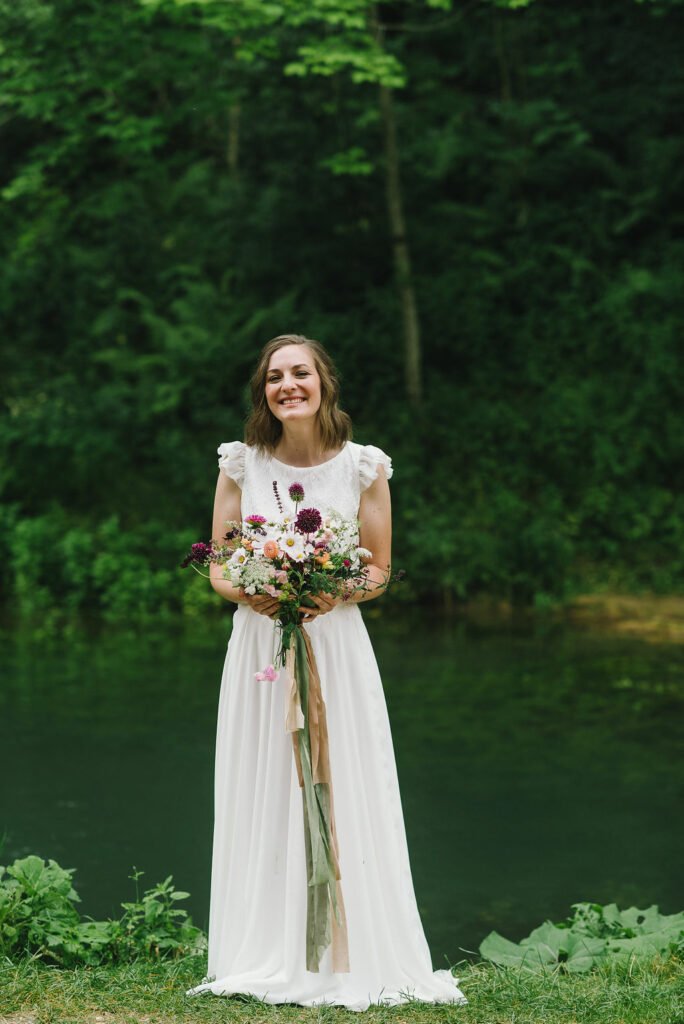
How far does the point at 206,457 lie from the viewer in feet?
50.4

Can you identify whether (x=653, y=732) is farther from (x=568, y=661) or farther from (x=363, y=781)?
(x=363, y=781)

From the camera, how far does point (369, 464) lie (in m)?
3.94

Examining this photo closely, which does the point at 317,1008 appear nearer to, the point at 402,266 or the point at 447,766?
the point at 447,766

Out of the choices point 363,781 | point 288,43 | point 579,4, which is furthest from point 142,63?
point 363,781

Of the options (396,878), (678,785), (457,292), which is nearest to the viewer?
(396,878)

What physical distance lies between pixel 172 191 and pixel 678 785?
13401 millimetres

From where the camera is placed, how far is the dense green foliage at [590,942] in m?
4.43

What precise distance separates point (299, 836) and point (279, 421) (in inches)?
52.8

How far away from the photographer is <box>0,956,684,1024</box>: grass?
141 inches

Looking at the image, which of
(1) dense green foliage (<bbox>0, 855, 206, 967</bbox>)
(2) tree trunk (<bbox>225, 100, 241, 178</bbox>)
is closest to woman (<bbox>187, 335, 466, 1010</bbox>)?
(1) dense green foliage (<bbox>0, 855, 206, 967</bbox>)

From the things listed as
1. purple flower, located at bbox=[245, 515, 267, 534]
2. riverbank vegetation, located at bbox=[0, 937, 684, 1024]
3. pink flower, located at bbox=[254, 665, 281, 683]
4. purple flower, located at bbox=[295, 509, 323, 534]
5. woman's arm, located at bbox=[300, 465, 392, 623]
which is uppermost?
woman's arm, located at bbox=[300, 465, 392, 623]

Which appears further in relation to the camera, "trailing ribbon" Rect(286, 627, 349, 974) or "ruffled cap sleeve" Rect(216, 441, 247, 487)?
"ruffled cap sleeve" Rect(216, 441, 247, 487)

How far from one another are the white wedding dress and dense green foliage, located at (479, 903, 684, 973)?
757 mm

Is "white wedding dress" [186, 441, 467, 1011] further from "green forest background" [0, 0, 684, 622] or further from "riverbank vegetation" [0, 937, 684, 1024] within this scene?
"green forest background" [0, 0, 684, 622]
